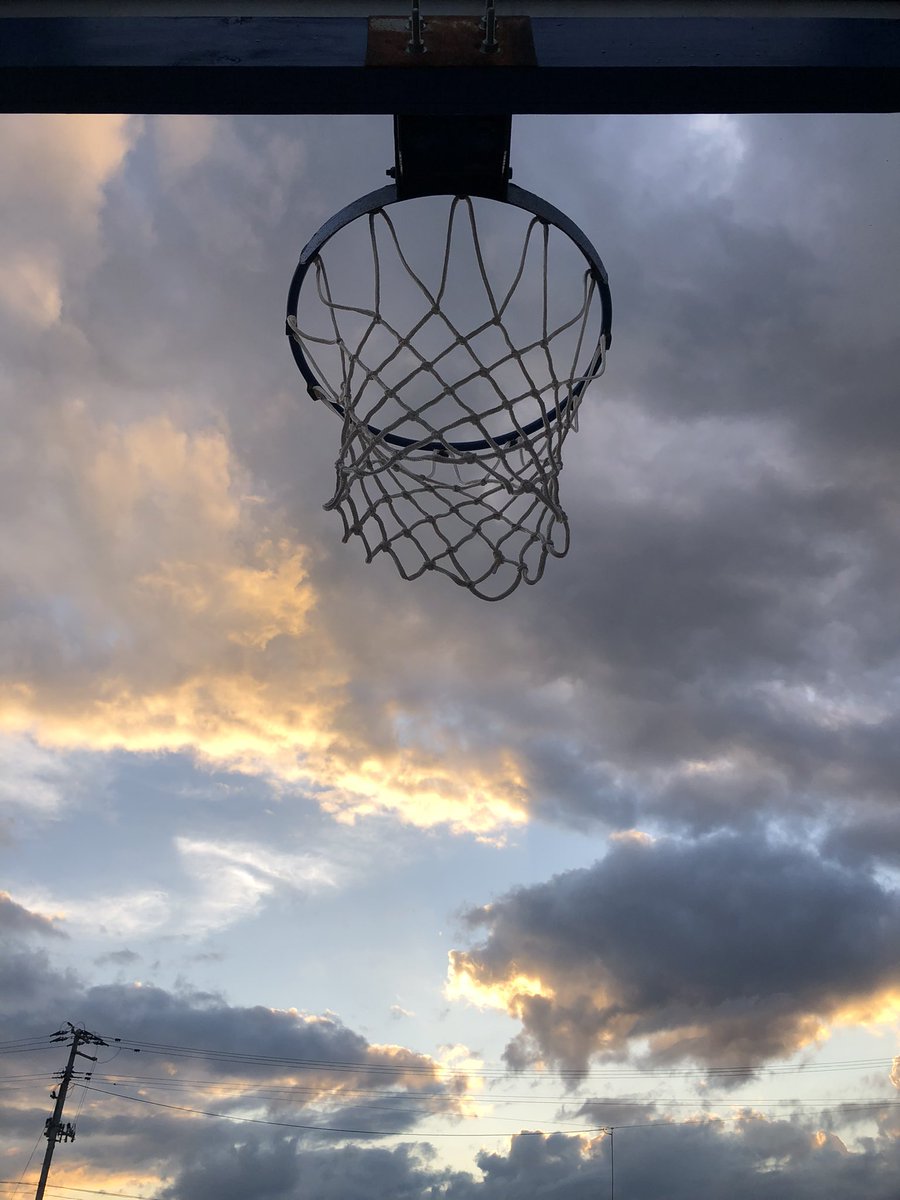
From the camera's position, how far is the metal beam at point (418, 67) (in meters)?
2.91

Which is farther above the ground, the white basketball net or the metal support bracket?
the metal support bracket

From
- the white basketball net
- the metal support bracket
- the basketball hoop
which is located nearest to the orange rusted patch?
the metal support bracket

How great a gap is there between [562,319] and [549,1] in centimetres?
109

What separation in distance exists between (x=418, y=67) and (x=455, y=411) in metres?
1.28

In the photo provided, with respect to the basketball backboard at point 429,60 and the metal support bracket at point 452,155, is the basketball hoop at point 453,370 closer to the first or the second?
the metal support bracket at point 452,155

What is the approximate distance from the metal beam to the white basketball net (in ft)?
1.92

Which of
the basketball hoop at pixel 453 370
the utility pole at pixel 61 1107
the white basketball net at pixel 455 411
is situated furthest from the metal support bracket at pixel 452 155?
the utility pole at pixel 61 1107

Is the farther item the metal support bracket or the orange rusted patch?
the metal support bracket

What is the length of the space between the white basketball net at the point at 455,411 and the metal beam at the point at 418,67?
1.92 feet

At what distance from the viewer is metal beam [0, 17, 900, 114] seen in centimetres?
291

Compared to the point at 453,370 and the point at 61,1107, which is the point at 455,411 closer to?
the point at 453,370

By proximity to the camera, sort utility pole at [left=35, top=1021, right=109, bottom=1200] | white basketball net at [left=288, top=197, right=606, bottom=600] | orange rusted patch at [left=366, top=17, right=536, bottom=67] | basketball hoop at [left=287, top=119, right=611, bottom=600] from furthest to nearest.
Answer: utility pole at [left=35, top=1021, right=109, bottom=1200] → white basketball net at [left=288, top=197, right=606, bottom=600] → basketball hoop at [left=287, top=119, right=611, bottom=600] → orange rusted patch at [left=366, top=17, right=536, bottom=67]

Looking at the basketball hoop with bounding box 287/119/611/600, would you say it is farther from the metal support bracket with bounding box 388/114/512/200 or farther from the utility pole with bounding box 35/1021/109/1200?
the utility pole with bounding box 35/1021/109/1200

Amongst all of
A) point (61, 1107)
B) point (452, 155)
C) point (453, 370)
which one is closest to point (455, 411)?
point (453, 370)
